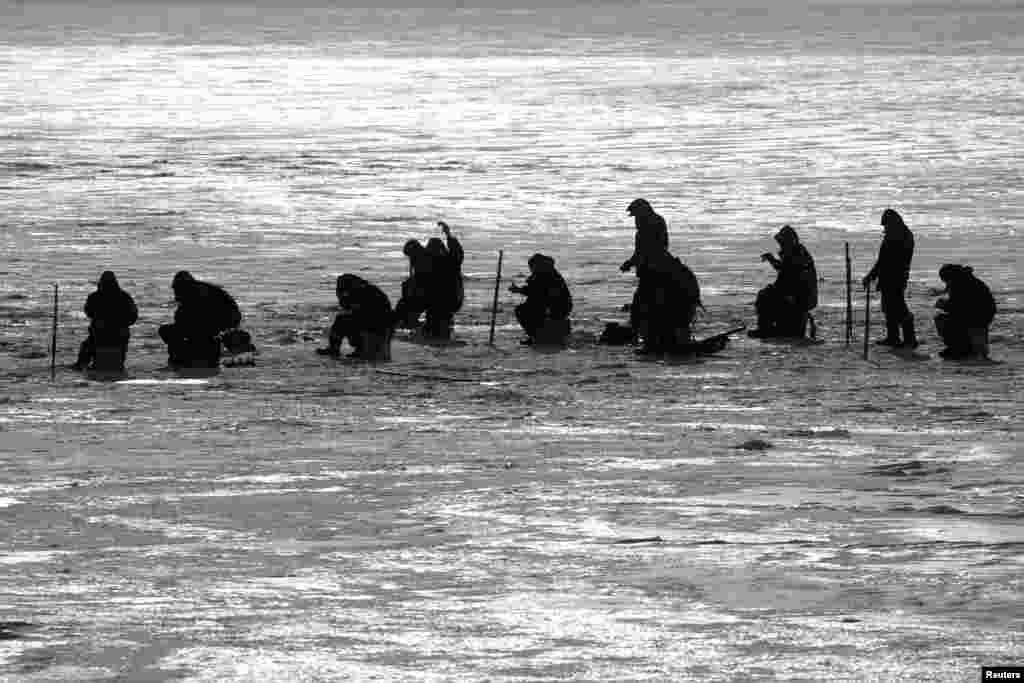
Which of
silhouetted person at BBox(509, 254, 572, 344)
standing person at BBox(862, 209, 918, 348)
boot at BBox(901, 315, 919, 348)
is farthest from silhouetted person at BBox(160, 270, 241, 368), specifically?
boot at BBox(901, 315, 919, 348)

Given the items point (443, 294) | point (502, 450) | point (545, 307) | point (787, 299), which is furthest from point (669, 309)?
point (502, 450)

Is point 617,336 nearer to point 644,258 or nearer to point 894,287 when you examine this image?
point 644,258

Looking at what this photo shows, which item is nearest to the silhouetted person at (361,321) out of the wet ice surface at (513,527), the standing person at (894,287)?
the wet ice surface at (513,527)

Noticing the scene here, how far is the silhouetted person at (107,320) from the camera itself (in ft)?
62.3

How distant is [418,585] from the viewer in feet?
36.8

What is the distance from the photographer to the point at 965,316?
19625 mm

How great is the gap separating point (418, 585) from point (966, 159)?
1267 inches

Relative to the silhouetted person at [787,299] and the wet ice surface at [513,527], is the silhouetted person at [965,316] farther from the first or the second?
the silhouetted person at [787,299]

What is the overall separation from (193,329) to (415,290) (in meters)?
2.79

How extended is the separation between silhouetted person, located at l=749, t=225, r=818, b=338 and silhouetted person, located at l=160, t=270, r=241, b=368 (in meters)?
4.67

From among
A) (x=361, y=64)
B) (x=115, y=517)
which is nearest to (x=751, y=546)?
(x=115, y=517)

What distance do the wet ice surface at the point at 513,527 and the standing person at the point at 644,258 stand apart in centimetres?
161

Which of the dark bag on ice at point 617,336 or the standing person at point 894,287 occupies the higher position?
the standing person at point 894,287

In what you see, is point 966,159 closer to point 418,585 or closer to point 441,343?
point 441,343
